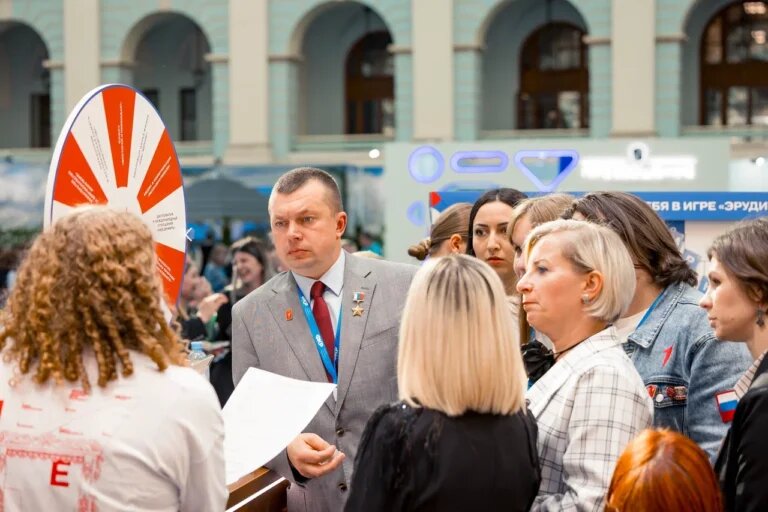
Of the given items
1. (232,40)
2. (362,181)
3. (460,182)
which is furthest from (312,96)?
(460,182)

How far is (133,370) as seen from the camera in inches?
99.8

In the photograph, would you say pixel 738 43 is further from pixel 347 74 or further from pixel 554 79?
pixel 347 74

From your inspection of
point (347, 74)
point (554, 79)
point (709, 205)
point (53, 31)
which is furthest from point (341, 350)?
point (53, 31)

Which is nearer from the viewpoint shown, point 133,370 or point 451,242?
point 133,370

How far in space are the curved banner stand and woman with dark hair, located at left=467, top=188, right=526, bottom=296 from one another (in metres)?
1.62

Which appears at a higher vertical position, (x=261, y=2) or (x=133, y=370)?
(x=261, y=2)

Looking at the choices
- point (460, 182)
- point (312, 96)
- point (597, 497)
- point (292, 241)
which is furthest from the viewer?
point (312, 96)

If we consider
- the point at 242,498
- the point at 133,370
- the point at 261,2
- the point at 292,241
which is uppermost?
the point at 261,2

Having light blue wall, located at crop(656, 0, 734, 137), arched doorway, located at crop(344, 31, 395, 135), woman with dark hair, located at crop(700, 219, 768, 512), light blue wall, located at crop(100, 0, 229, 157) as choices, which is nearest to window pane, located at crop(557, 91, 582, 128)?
light blue wall, located at crop(656, 0, 734, 137)

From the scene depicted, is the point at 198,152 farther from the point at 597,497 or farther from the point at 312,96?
the point at 597,497

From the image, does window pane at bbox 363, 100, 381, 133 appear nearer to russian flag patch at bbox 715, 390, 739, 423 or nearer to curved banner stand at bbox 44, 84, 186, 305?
curved banner stand at bbox 44, 84, 186, 305

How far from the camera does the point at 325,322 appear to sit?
4109mm

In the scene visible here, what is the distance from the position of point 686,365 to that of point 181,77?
31610mm

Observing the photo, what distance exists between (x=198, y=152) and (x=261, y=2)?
4711 millimetres
